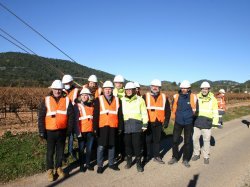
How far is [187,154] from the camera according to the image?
8297 mm

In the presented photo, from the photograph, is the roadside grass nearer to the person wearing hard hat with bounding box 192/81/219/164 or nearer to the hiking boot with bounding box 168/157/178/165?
the hiking boot with bounding box 168/157/178/165

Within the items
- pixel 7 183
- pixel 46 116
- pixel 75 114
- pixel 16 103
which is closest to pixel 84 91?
pixel 75 114

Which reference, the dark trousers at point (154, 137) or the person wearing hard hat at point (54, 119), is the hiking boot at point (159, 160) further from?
the person wearing hard hat at point (54, 119)

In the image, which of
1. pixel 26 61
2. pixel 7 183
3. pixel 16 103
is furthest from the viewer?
pixel 26 61

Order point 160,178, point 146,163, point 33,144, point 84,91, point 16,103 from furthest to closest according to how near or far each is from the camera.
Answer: point 16,103 → point 33,144 → point 146,163 → point 84,91 → point 160,178

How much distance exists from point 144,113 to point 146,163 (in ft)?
4.75

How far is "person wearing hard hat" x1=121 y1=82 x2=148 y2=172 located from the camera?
24.8 feet

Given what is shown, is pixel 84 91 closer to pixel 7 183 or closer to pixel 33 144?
pixel 7 183

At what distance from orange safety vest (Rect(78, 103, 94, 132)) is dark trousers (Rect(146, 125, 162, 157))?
5.77 ft

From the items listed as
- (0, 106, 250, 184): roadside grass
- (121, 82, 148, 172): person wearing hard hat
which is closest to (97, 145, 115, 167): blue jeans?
(121, 82, 148, 172): person wearing hard hat

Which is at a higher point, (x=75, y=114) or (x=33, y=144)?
(x=75, y=114)

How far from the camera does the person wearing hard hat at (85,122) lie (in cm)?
738

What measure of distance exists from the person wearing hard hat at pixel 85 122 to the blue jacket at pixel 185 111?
2.34 meters

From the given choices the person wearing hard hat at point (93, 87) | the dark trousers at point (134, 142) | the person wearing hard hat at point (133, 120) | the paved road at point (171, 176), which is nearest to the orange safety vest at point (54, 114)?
the paved road at point (171, 176)
